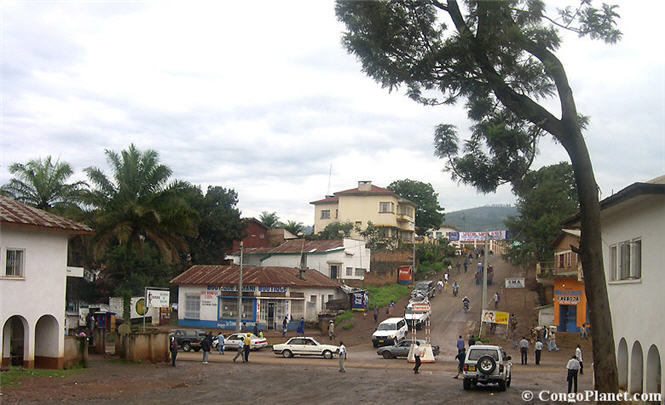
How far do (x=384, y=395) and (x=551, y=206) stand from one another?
4021 centimetres

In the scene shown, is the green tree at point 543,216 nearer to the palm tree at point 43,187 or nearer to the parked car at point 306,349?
the parked car at point 306,349

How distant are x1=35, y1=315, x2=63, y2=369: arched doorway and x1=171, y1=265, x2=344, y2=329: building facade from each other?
23873 mm

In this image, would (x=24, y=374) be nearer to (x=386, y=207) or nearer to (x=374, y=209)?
(x=374, y=209)

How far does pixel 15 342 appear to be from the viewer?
91.1ft

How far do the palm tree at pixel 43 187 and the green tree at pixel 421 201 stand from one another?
69.4 metres

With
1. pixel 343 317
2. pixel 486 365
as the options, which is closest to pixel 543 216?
pixel 343 317

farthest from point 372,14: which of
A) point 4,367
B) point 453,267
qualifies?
point 453,267

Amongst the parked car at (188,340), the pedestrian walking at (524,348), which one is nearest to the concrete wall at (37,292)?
the parked car at (188,340)

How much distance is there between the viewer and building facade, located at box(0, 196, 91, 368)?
2525 cm

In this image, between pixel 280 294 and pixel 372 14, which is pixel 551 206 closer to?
pixel 280 294

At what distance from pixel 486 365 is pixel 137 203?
844 inches

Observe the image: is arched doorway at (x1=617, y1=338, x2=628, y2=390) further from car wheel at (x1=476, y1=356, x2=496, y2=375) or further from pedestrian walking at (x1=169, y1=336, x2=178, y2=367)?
pedestrian walking at (x1=169, y1=336, x2=178, y2=367)

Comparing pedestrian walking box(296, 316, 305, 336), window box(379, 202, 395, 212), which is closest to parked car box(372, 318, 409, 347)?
pedestrian walking box(296, 316, 305, 336)

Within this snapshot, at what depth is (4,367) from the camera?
25.1 meters
